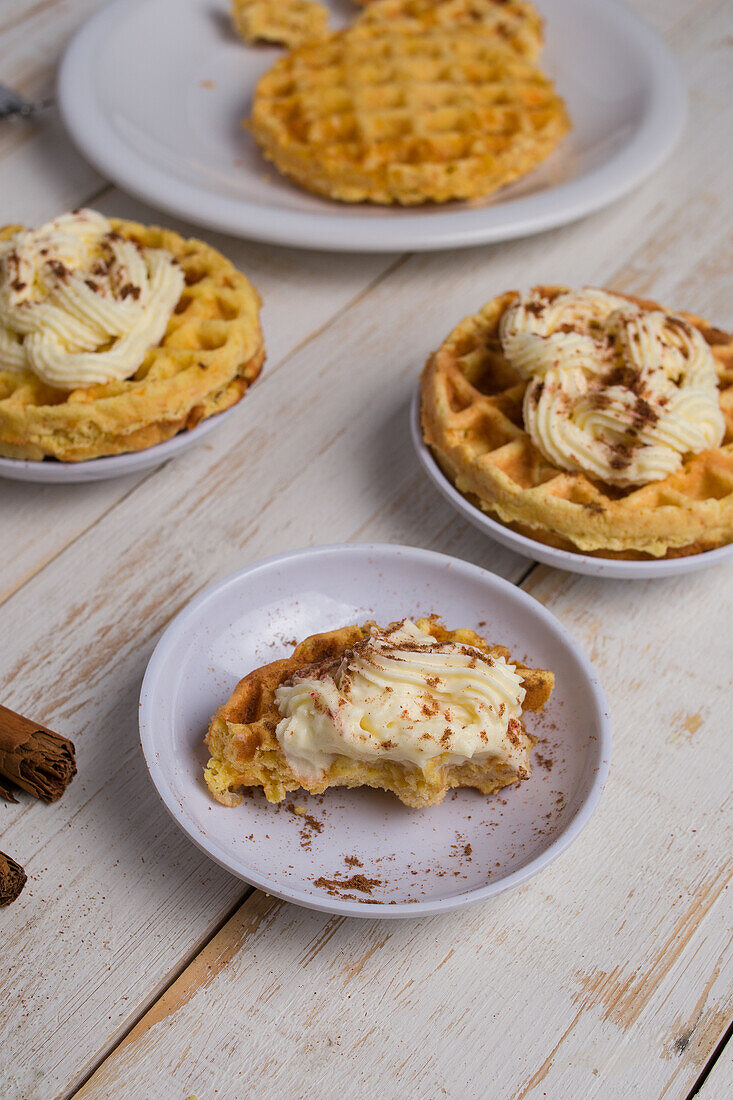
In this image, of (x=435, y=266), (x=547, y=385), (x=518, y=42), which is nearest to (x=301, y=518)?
(x=547, y=385)

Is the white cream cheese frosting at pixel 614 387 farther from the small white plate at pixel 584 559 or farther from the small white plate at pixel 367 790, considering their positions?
the small white plate at pixel 367 790

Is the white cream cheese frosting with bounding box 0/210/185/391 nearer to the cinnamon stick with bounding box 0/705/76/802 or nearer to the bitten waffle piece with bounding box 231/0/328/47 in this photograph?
the cinnamon stick with bounding box 0/705/76/802

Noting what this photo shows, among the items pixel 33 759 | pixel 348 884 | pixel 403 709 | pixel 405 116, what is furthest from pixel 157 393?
pixel 405 116

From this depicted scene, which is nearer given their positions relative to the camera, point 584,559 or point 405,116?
point 584,559

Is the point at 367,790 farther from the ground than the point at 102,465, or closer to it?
closer to it

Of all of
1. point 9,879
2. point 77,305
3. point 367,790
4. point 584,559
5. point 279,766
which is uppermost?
point 77,305

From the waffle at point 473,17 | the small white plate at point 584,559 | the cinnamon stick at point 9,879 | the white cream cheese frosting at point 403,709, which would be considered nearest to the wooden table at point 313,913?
the cinnamon stick at point 9,879

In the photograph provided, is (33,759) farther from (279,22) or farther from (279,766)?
(279,22)
